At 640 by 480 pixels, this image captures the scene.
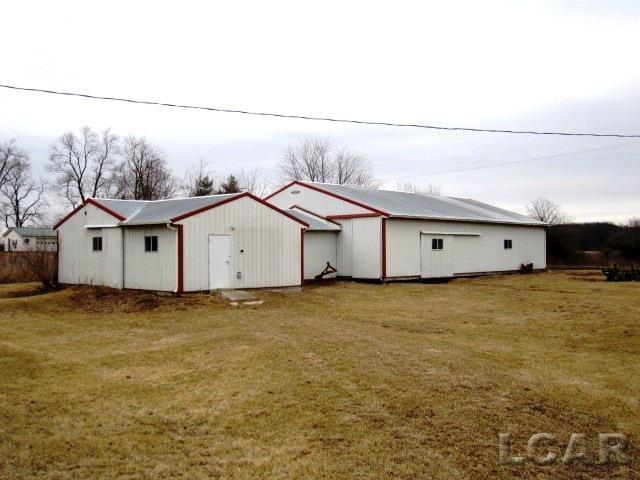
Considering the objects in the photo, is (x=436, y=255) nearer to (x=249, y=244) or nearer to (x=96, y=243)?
(x=249, y=244)

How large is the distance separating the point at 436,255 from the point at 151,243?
13.5 metres

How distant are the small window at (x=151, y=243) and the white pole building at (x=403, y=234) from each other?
7.56 meters

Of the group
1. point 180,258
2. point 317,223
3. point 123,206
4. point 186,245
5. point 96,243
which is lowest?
point 180,258

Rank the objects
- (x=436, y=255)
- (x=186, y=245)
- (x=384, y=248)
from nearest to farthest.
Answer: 1. (x=186, y=245)
2. (x=384, y=248)
3. (x=436, y=255)

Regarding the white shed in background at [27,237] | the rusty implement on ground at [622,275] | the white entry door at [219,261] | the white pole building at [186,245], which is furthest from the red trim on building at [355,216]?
the white shed in background at [27,237]

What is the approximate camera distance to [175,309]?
56.2 ft

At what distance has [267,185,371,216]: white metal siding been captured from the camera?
2722 centimetres

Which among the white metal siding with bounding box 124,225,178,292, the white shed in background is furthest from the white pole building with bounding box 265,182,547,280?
the white shed in background

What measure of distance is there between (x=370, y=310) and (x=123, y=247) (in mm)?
9390

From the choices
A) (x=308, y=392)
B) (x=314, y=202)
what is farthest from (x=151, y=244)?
(x=308, y=392)

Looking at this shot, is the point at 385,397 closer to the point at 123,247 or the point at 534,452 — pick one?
the point at 534,452

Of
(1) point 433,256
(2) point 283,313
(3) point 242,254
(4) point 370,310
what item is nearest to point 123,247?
(3) point 242,254

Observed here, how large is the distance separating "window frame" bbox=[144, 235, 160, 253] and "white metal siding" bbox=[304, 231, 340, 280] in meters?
7.36

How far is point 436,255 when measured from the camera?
1098 inches
